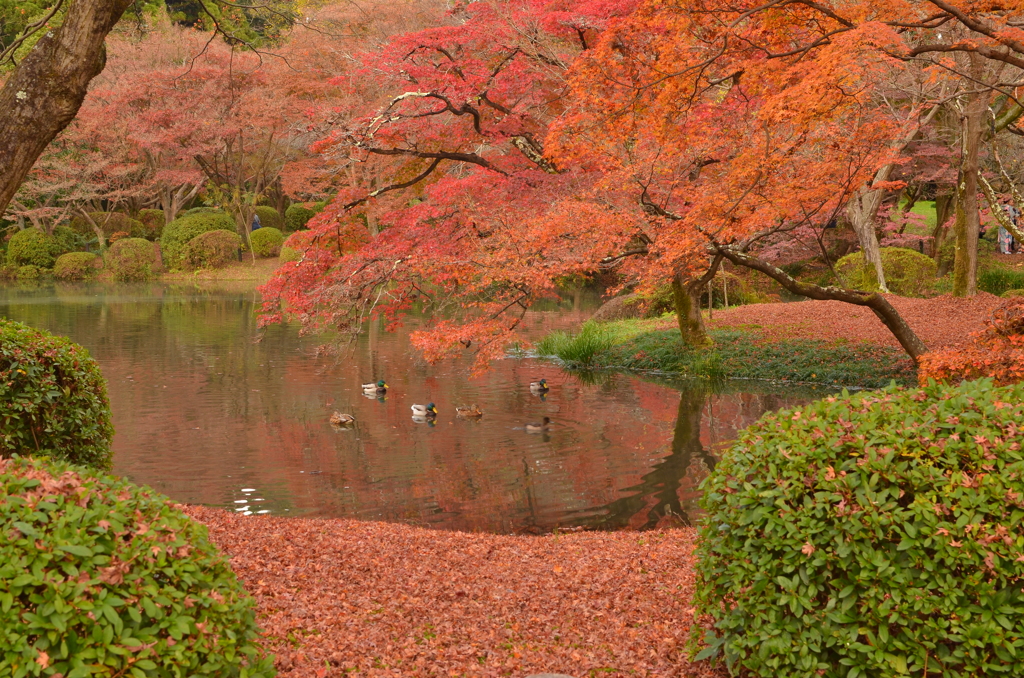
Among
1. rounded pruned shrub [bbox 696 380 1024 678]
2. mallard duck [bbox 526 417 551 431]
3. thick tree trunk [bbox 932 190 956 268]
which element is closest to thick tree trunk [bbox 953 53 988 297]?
thick tree trunk [bbox 932 190 956 268]

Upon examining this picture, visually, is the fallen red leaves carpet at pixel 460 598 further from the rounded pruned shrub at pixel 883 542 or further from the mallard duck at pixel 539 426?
the mallard duck at pixel 539 426

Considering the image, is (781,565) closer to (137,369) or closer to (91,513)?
(91,513)

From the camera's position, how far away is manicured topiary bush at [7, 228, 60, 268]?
1433 inches

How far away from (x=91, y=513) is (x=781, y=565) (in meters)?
2.46

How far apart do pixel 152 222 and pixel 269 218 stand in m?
5.51

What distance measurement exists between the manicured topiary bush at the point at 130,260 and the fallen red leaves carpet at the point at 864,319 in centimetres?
2649

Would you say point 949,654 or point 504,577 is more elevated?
point 949,654

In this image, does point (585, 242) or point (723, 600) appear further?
point (585, 242)

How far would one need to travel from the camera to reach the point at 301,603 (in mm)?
4848

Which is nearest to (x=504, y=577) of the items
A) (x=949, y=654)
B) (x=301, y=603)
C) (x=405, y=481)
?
(x=301, y=603)

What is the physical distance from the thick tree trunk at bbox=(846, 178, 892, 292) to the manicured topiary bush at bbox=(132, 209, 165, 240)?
103ft

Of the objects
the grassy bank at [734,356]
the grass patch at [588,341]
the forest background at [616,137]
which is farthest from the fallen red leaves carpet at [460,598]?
the grass patch at [588,341]

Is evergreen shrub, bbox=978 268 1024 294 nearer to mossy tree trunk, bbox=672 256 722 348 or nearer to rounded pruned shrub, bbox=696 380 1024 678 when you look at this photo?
mossy tree trunk, bbox=672 256 722 348

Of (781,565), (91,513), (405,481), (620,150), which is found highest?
(620,150)
